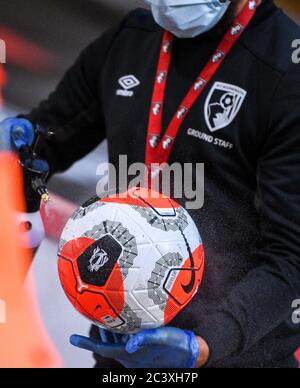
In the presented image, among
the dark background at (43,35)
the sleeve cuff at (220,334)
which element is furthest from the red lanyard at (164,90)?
the dark background at (43,35)

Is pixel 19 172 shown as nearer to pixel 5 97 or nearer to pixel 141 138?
pixel 141 138

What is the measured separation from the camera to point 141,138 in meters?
1.44

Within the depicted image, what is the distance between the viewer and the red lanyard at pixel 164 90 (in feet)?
4.48

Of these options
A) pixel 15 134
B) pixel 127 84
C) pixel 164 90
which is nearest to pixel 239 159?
pixel 164 90

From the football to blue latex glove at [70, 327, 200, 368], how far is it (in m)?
Result: 0.03

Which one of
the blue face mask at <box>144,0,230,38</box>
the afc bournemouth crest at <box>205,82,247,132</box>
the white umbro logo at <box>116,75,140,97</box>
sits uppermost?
the blue face mask at <box>144,0,230,38</box>

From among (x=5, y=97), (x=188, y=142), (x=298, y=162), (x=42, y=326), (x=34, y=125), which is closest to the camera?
(x=298, y=162)

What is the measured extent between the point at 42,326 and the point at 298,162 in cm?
106

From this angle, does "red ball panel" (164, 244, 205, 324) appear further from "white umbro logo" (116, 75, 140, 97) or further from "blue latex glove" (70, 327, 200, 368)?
"white umbro logo" (116, 75, 140, 97)

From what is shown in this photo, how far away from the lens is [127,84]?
4.93 feet

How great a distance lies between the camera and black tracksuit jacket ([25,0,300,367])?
1287 millimetres

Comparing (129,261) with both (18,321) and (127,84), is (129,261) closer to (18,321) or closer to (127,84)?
(127,84)

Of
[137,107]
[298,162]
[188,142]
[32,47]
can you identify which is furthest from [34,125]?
[32,47]

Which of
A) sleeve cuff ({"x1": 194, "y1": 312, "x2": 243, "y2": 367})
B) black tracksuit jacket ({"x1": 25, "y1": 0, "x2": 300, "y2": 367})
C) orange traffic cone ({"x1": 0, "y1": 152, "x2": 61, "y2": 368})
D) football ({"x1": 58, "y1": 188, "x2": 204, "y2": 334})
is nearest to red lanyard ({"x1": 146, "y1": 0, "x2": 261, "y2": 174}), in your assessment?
black tracksuit jacket ({"x1": 25, "y1": 0, "x2": 300, "y2": 367})
